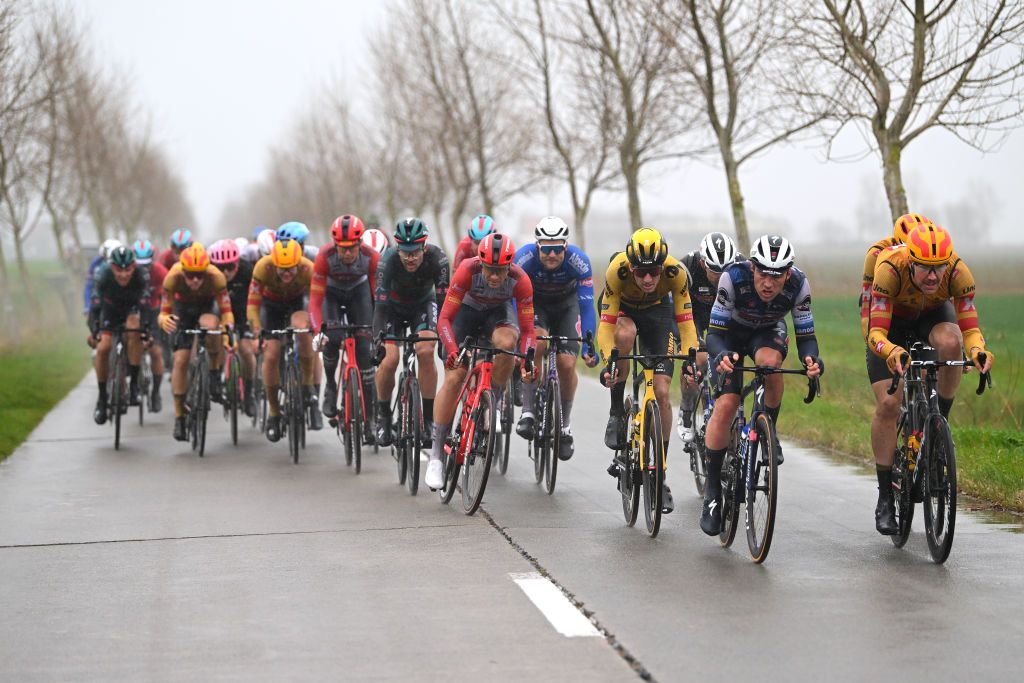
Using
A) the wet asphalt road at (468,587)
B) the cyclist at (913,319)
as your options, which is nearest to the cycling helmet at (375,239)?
the wet asphalt road at (468,587)

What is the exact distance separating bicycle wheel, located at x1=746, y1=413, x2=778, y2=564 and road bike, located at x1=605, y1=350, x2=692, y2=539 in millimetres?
610

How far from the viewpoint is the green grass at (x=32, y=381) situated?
15.5 m

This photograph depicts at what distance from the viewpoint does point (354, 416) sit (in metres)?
11.9

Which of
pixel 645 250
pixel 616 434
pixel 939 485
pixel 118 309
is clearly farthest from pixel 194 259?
pixel 939 485

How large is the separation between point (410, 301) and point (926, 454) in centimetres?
501

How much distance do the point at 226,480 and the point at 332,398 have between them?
2.19 metres

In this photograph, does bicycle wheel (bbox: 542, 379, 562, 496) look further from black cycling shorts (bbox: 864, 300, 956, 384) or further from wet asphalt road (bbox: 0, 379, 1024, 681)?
black cycling shorts (bbox: 864, 300, 956, 384)

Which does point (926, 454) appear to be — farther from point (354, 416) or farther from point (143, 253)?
point (143, 253)

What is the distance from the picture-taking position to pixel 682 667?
558cm

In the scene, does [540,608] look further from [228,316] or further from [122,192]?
[122,192]

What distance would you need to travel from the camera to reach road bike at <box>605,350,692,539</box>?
27.5 feet

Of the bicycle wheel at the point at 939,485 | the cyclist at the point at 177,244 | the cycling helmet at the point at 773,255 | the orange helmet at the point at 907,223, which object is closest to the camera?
the bicycle wheel at the point at 939,485

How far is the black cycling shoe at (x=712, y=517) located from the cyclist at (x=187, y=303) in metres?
6.25

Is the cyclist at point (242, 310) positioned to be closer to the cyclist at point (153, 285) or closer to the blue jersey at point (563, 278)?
the cyclist at point (153, 285)
